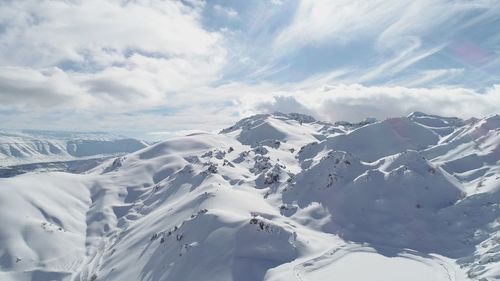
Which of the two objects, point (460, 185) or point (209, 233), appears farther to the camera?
point (460, 185)

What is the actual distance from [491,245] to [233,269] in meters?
66.8

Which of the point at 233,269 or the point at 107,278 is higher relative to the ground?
the point at 233,269

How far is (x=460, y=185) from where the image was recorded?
16350cm

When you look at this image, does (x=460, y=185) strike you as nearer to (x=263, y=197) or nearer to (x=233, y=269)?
(x=263, y=197)

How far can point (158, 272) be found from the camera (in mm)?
116625

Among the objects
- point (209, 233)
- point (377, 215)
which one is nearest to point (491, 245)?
point (377, 215)

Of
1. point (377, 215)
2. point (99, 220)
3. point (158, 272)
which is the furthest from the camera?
point (99, 220)

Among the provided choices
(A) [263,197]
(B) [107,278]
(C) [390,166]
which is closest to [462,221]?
(C) [390,166]

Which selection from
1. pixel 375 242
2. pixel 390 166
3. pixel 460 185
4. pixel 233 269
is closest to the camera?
pixel 233 269

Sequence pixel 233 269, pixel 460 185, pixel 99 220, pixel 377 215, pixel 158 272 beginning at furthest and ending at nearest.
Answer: pixel 99 220 → pixel 460 185 → pixel 377 215 → pixel 158 272 → pixel 233 269

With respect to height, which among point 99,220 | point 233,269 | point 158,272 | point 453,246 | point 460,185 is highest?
point 460,185

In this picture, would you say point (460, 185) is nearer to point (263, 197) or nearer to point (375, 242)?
point (375, 242)

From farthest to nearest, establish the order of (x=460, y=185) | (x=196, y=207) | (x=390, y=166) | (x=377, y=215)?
(x=390, y=166) < (x=460, y=185) < (x=196, y=207) < (x=377, y=215)

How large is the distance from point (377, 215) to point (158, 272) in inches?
2934
